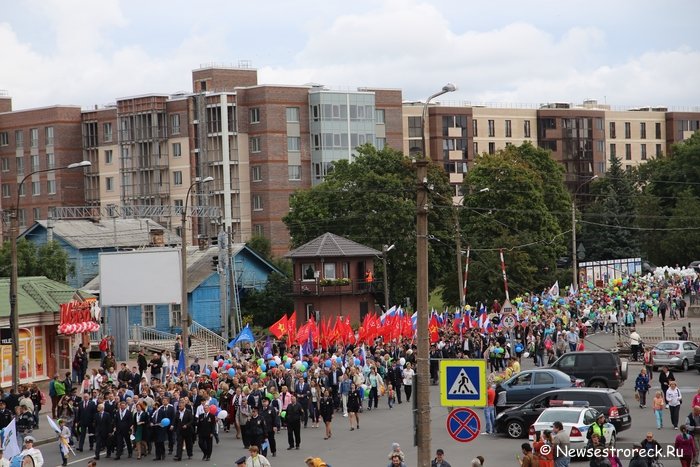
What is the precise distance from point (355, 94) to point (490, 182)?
26.2 meters

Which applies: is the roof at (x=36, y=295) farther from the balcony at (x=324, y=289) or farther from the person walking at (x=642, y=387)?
the balcony at (x=324, y=289)

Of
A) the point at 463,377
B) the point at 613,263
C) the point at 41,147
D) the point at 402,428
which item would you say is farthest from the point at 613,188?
the point at 463,377

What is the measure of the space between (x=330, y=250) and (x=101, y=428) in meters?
41.1

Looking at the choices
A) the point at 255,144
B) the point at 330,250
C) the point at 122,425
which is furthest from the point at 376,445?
the point at 255,144

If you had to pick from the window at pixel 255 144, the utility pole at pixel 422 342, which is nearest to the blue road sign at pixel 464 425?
the utility pole at pixel 422 342

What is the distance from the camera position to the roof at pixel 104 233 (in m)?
83.8

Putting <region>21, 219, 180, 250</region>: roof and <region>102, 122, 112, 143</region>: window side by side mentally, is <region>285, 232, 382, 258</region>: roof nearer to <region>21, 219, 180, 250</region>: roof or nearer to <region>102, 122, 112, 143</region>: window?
<region>21, 219, 180, 250</region>: roof

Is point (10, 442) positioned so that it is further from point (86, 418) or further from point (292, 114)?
point (292, 114)

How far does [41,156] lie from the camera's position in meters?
117

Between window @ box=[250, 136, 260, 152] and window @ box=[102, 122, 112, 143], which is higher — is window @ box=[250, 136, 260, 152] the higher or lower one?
the lower one

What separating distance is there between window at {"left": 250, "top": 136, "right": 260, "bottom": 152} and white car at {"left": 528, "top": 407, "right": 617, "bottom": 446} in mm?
78722

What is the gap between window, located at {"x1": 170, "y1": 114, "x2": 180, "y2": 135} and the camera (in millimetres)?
108812

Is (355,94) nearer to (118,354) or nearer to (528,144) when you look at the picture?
(528,144)

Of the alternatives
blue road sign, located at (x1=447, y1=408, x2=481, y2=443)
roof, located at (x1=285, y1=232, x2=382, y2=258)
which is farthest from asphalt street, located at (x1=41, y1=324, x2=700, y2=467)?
roof, located at (x1=285, y1=232, x2=382, y2=258)
